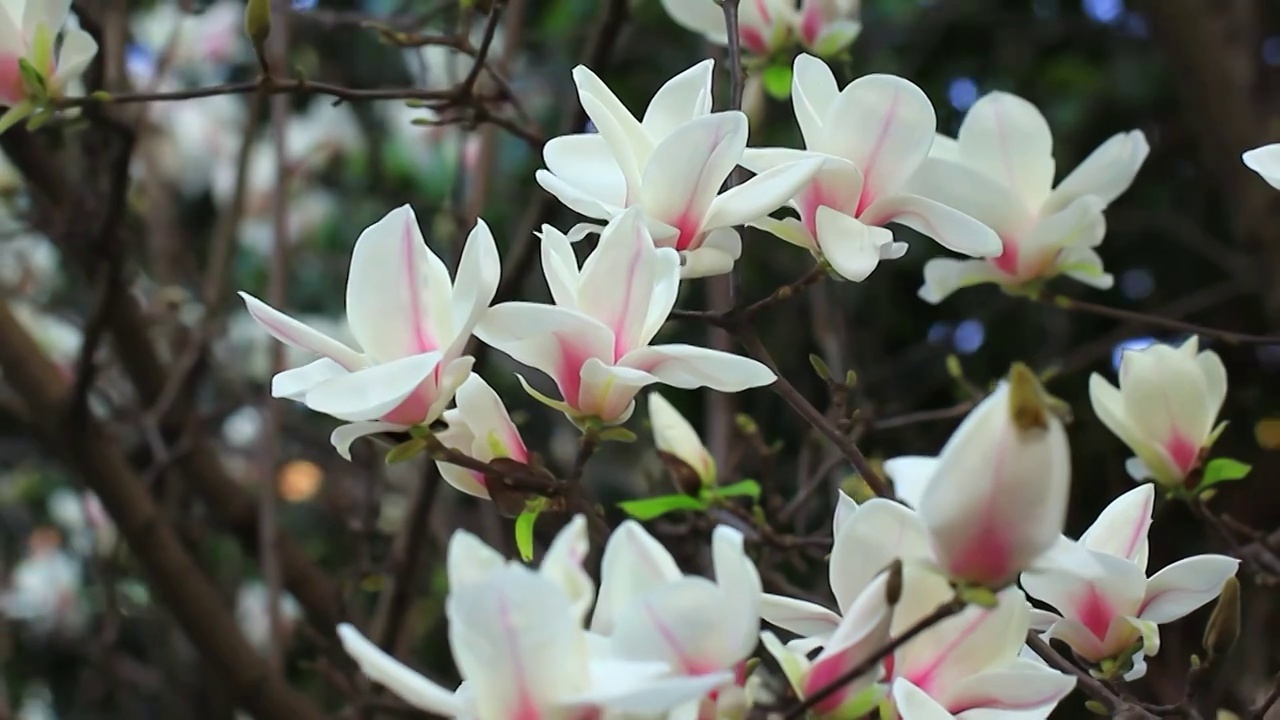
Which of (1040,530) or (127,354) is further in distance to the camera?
(127,354)

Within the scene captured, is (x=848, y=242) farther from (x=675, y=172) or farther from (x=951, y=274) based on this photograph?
(x=951, y=274)

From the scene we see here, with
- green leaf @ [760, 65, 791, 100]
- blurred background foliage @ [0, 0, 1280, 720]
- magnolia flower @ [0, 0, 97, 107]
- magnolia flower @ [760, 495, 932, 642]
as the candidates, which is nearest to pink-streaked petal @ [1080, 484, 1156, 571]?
magnolia flower @ [760, 495, 932, 642]

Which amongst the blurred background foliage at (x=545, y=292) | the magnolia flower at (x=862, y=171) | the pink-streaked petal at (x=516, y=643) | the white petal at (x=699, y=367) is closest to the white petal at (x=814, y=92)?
the magnolia flower at (x=862, y=171)

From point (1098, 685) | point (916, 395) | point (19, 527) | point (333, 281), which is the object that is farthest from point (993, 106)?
point (19, 527)

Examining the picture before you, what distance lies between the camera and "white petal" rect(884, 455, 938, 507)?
1.02 ft

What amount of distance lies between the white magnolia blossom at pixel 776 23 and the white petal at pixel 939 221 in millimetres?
275

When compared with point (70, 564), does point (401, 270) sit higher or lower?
higher

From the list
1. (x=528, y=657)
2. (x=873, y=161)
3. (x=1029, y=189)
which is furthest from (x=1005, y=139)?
(x=528, y=657)

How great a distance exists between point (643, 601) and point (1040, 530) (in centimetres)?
10

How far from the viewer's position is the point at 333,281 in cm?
164

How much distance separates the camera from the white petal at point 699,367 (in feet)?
1.15

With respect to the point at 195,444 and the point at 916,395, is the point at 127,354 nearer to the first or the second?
the point at 195,444

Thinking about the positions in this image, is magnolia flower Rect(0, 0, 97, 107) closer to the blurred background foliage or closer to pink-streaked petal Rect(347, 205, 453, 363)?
pink-streaked petal Rect(347, 205, 453, 363)

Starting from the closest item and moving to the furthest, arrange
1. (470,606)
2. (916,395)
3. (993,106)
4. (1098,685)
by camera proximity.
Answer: (470,606)
(1098,685)
(993,106)
(916,395)
